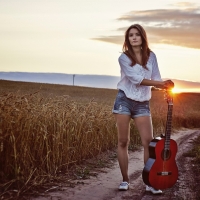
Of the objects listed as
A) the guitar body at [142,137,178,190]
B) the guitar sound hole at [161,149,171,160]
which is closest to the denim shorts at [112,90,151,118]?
the guitar body at [142,137,178,190]

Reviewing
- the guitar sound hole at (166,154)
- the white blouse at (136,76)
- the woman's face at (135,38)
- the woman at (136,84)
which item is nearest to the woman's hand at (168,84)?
the woman at (136,84)

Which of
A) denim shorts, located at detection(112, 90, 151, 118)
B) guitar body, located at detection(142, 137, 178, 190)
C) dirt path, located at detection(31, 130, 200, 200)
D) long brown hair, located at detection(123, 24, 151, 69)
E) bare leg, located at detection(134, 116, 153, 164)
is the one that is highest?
long brown hair, located at detection(123, 24, 151, 69)

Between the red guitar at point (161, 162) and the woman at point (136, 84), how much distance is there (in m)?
0.22

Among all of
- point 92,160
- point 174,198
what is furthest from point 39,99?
point 174,198

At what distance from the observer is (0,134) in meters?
5.61

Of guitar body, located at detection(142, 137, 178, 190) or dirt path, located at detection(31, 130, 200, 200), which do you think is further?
dirt path, located at detection(31, 130, 200, 200)

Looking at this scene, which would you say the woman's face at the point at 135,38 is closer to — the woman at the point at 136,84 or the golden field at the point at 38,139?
the woman at the point at 136,84

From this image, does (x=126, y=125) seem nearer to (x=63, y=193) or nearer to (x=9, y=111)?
(x=63, y=193)

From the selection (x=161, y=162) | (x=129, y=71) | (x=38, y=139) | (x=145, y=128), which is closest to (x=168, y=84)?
(x=129, y=71)

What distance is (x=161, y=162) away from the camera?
17.9ft

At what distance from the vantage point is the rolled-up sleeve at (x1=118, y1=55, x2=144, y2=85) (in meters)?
5.46

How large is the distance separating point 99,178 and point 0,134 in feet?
6.44

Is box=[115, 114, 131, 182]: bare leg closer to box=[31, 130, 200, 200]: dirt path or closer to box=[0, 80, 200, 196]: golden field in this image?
box=[31, 130, 200, 200]: dirt path

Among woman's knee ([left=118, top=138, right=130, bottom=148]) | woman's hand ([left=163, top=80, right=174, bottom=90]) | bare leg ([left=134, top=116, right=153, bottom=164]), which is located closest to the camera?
woman's hand ([left=163, top=80, right=174, bottom=90])
